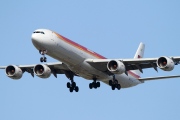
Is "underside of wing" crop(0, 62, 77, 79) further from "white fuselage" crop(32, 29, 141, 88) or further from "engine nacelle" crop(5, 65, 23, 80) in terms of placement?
"white fuselage" crop(32, 29, 141, 88)

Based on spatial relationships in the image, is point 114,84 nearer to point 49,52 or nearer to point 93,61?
point 93,61

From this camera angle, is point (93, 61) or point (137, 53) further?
point (137, 53)

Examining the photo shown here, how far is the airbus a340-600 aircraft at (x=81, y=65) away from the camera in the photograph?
61031 mm

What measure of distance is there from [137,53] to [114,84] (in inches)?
538

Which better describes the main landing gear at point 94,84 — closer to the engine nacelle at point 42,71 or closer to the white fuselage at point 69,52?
the white fuselage at point 69,52

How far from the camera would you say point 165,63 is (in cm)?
6216

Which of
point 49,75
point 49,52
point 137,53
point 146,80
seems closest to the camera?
point 49,52

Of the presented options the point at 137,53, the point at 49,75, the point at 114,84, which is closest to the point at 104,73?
the point at 114,84

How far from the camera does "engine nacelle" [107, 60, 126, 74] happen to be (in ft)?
209

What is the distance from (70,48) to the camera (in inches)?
2445

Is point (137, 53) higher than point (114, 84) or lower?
higher

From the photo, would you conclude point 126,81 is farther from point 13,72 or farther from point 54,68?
point 13,72

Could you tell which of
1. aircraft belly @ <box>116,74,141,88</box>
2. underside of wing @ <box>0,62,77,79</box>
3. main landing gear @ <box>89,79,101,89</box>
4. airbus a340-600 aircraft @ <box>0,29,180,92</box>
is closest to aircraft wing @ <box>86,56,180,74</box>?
airbus a340-600 aircraft @ <box>0,29,180,92</box>

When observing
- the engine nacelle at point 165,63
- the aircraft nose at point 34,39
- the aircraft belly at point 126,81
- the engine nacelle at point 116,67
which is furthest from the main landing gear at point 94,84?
the aircraft nose at point 34,39
